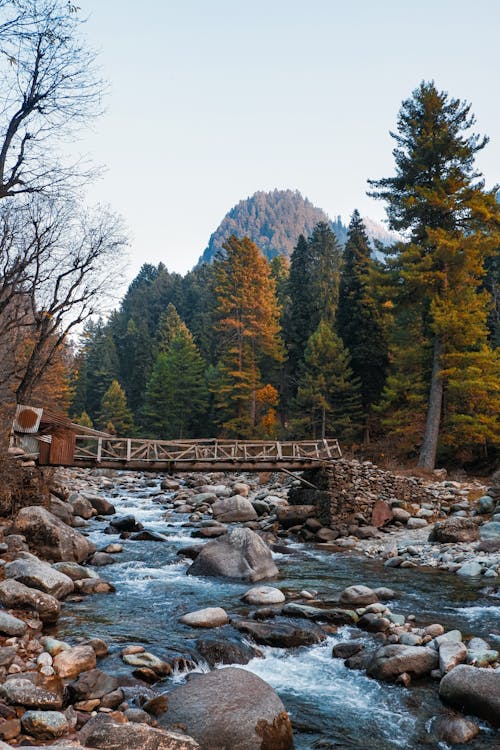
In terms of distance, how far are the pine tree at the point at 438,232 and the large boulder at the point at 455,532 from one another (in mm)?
6691

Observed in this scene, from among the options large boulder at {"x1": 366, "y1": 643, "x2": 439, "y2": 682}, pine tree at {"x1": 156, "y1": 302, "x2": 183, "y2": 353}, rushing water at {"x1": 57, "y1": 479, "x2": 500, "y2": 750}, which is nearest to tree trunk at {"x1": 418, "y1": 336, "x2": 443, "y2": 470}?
rushing water at {"x1": 57, "y1": 479, "x2": 500, "y2": 750}

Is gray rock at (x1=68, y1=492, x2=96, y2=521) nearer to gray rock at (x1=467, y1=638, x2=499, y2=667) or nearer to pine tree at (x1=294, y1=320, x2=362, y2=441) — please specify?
gray rock at (x1=467, y1=638, x2=499, y2=667)

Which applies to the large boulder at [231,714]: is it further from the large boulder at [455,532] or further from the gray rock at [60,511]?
the gray rock at [60,511]

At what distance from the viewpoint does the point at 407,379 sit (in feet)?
79.1

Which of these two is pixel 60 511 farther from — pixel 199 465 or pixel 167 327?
pixel 167 327

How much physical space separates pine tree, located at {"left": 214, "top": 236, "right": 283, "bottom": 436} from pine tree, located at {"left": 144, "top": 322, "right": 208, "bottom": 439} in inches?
310

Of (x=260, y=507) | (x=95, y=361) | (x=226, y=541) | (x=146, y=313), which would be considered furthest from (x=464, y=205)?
(x=146, y=313)

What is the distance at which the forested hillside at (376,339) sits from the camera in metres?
21.1

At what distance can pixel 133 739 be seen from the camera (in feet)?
13.4

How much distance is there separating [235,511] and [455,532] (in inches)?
300

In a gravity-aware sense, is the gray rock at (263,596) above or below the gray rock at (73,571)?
below

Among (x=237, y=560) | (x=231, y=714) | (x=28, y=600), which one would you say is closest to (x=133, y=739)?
(x=231, y=714)

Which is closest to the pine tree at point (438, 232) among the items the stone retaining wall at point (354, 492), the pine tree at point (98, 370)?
the stone retaining wall at point (354, 492)

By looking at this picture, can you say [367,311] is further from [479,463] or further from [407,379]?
[479,463]
